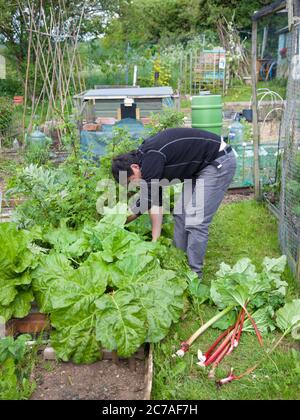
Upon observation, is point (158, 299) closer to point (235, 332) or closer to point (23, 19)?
point (235, 332)

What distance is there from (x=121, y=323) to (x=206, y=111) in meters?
5.20

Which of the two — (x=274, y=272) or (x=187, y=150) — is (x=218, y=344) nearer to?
(x=274, y=272)

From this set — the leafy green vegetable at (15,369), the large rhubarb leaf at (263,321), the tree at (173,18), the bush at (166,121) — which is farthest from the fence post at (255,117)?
the tree at (173,18)

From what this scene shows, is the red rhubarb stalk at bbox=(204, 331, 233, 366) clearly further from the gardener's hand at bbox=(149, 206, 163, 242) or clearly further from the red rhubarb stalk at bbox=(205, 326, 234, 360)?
the gardener's hand at bbox=(149, 206, 163, 242)

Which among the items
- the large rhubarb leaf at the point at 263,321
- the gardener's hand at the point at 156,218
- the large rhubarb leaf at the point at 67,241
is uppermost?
the gardener's hand at the point at 156,218

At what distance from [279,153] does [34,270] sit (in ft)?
11.7

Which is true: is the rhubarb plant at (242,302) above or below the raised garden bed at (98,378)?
above

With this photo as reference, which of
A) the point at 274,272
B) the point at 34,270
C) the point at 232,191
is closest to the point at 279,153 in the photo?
the point at 232,191

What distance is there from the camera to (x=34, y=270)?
3.28m

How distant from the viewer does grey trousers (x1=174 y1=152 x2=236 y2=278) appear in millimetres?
3797

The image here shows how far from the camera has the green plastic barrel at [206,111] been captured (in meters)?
7.41

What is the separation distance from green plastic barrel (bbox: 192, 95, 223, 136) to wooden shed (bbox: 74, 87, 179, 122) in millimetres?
1055

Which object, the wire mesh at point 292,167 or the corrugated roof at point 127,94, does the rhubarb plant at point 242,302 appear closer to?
the wire mesh at point 292,167

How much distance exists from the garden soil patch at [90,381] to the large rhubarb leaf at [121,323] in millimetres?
194
